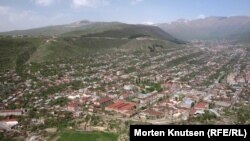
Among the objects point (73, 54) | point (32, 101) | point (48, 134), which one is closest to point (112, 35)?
point (73, 54)

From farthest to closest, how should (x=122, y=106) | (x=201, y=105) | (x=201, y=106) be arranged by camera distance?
1. (x=201, y=105)
2. (x=201, y=106)
3. (x=122, y=106)

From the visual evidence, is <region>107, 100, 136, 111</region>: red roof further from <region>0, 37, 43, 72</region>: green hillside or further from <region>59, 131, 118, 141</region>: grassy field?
<region>0, 37, 43, 72</region>: green hillside

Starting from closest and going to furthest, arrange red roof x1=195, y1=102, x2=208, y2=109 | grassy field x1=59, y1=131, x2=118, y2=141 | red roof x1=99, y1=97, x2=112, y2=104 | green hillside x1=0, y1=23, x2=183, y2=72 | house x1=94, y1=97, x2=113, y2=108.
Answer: grassy field x1=59, y1=131, x2=118, y2=141, red roof x1=195, y1=102, x2=208, y2=109, house x1=94, y1=97, x2=113, y2=108, red roof x1=99, y1=97, x2=112, y2=104, green hillside x1=0, y1=23, x2=183, y2=72

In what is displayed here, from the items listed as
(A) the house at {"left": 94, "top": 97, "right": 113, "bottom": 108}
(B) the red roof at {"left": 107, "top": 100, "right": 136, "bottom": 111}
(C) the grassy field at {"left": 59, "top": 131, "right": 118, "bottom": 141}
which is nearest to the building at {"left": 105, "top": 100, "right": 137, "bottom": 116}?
(B) the red roof at {"left": 107, "top": 100, "right": 136, "bottom": 111}

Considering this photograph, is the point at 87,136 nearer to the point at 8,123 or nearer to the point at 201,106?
the point at 8,123

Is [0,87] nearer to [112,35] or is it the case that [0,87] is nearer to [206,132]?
[206,132]

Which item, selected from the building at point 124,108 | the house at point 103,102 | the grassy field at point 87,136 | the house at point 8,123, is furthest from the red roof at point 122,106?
the house at point 8,123

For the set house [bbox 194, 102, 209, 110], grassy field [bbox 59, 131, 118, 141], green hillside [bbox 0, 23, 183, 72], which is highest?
green hillside [bbox 0, 23, 183, 72]

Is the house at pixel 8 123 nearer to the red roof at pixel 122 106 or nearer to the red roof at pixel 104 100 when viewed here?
the red roof at pixel 122 106

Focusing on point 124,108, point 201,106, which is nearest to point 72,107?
point 124,108
